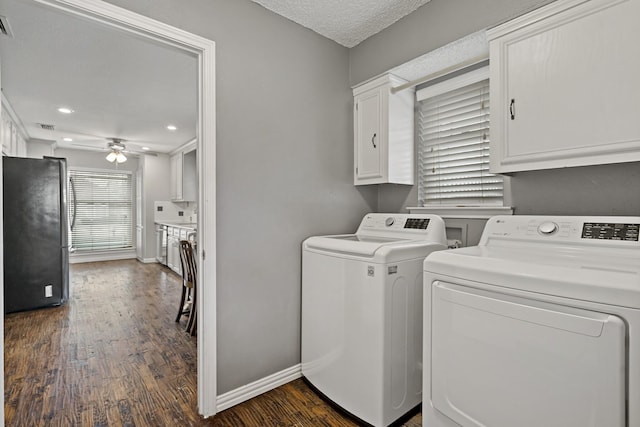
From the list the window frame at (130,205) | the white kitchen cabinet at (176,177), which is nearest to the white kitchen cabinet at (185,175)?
the white kitchen cabinet at (176,177)

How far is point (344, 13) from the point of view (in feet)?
6.64

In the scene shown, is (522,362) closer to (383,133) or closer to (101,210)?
(383,133)

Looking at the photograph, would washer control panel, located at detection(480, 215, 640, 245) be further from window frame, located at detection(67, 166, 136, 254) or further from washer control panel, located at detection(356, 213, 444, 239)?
window frame, located at detection(67, 166, 136, 254)

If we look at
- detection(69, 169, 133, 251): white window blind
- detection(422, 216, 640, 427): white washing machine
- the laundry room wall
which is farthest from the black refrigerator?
detection(422, 216, 640, 427): white washing machine

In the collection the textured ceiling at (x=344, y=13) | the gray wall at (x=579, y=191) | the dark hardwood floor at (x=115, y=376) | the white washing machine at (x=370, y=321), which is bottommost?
the dark hardwood floor at (x=115, y=376)

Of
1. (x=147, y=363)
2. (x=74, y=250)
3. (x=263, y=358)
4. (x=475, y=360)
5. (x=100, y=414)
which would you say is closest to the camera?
(x=475, y=360)

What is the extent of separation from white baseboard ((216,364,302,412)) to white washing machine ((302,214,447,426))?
164mm

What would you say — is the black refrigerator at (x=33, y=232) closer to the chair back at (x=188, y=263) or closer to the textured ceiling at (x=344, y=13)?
the chair back at (x=188, y=263)

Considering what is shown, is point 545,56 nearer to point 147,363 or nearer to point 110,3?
point 110,3

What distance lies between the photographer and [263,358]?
2.00 metres

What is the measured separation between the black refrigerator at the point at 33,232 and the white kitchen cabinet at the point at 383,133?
11.2ft

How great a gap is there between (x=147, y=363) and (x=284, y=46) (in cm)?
244

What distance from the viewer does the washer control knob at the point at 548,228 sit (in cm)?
144

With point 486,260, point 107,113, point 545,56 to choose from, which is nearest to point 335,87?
point 545,56
